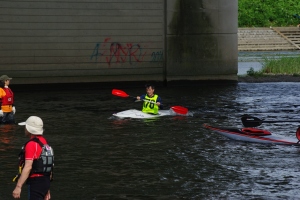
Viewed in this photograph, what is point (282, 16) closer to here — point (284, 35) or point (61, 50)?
point (284, 35)

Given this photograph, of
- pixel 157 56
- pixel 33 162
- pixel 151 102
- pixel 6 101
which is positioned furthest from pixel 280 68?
pixel 33 162

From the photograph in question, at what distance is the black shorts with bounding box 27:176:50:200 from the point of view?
8609mm

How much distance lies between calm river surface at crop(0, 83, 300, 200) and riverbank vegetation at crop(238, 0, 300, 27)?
4764cm

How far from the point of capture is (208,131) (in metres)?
18.6

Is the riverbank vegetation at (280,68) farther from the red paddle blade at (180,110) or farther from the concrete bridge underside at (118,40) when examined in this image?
the red paddle blade at (180,110)

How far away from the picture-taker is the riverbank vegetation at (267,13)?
7288cm

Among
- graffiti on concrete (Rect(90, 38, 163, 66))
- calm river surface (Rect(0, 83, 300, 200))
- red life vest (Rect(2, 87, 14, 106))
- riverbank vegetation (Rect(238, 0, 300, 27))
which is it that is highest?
riverbank vegetation (Rect(238, 0, 300, 27))

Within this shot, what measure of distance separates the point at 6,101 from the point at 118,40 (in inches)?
493

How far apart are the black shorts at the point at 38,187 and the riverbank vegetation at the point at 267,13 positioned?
65095 mm

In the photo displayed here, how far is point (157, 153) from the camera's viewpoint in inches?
604

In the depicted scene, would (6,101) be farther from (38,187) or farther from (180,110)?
(38,187)

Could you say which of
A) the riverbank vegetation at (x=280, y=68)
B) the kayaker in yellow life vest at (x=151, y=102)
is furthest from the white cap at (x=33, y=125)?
the riverbank vegetation at (x=280, y=68)

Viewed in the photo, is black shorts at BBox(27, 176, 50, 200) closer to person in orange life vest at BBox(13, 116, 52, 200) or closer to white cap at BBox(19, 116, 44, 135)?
person in orange life vest at BBox(13, 116, 52, 200)

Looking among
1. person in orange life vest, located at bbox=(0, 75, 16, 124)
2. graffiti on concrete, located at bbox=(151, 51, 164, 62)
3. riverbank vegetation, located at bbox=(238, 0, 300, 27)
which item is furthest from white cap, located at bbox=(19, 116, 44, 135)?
riverbank vegetation, located at bbox=(238, 0, 300, 27)
